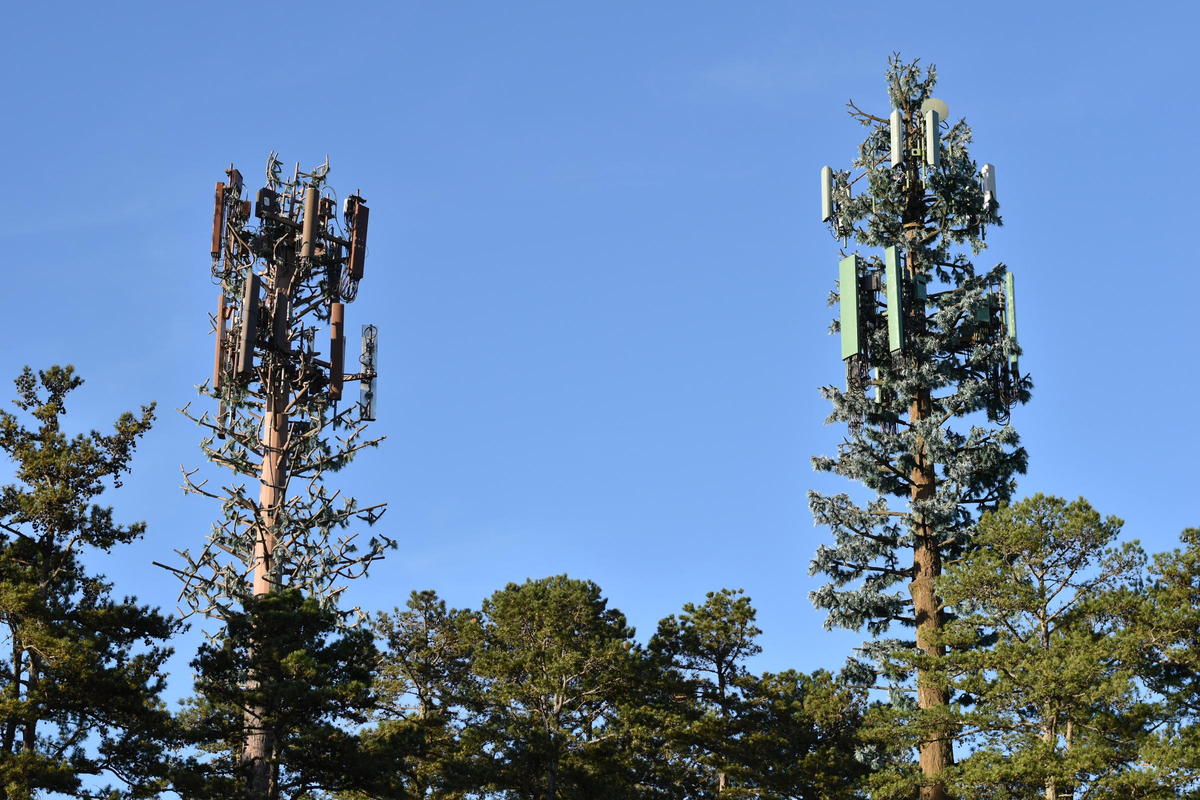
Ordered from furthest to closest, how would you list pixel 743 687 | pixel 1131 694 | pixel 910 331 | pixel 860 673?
pixel 743 687 → pixel 910 331 → pixel 860 673 → pixel 1131 694

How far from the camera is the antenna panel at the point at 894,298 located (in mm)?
39594

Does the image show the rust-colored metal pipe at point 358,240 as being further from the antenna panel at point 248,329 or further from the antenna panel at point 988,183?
the antenna panel at point 988,183

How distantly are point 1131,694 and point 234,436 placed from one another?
903 inches

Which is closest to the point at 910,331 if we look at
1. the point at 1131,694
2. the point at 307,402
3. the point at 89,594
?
the point at 1131,694

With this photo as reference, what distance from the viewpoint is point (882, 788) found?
33.2m

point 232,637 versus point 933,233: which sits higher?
point 933,233

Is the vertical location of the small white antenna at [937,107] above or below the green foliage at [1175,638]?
above

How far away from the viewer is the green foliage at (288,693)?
3244cm

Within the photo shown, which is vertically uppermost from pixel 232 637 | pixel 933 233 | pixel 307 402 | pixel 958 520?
pixel 933 233

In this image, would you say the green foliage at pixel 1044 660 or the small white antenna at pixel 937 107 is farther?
the small white antenna at pixel 937 107

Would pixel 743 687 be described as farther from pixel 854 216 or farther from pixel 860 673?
pixel 854 216

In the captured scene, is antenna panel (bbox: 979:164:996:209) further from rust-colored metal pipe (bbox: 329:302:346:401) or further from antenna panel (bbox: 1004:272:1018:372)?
rust-colored metal pipe (bbox: 329:302:346:401)

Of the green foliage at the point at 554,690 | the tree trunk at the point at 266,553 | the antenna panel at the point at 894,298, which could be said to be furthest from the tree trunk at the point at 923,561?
the tree trunk at the point at 266,553

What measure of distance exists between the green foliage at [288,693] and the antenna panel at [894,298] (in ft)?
51.2
